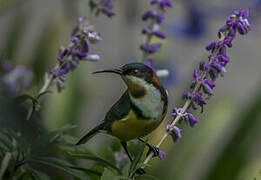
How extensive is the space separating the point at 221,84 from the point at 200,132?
5.81 feet

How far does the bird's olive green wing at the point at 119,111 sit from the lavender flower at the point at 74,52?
9cm

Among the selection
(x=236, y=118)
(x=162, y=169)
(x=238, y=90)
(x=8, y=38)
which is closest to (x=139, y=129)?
(x=162, y=169)

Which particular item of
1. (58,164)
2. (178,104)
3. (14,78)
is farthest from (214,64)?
(178,104)

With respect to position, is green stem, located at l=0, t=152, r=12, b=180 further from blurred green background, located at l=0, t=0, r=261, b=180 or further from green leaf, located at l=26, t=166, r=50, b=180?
blurred green background, located at l=0, t=0, r=261, b=180

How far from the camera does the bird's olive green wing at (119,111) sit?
709mm

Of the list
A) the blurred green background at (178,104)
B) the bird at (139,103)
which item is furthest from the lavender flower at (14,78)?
the bird at (139,103)

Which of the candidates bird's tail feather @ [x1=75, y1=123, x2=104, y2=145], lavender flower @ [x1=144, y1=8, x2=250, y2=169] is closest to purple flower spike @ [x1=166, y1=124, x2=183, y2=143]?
lavender flower @ [x1=144, y1=8, x2=250, y2=169]

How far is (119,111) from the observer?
717 mm

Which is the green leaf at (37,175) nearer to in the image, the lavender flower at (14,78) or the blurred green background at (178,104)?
the lavender flower at (14,78)

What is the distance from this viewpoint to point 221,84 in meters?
3.54

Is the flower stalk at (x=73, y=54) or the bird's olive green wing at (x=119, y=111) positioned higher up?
the flower stalk at (x=73, y=54)

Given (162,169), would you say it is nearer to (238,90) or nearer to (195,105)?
(195,105)

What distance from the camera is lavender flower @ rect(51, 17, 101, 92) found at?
74cm

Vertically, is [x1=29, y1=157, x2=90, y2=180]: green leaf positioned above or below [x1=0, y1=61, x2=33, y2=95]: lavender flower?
below
